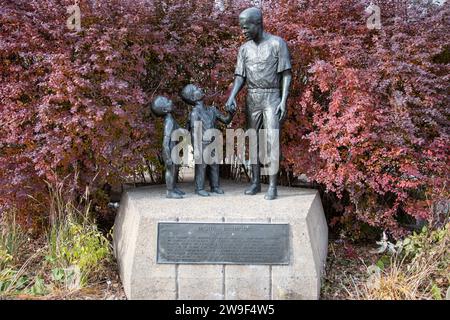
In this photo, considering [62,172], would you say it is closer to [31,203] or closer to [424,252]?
[31,203]

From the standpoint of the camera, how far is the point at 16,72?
4.11m

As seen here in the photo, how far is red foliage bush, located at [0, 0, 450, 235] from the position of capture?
3975 mm

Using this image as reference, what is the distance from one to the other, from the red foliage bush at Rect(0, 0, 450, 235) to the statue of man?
0.32m

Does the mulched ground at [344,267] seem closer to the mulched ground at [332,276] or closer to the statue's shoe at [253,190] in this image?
the mulched ground at [332,276]

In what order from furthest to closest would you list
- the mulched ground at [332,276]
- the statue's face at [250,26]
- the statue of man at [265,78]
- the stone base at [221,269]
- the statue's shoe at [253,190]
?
the statue's shoe at [253,190]
the statue of man at [265,78]
the statue's face at [250,26]
the mulched ground at [332,276]
the stone base at [221,269]

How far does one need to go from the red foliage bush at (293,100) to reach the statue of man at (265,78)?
32 cm

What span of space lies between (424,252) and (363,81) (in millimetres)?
1704

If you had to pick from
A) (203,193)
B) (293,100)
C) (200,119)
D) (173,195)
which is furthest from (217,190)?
(293,100)

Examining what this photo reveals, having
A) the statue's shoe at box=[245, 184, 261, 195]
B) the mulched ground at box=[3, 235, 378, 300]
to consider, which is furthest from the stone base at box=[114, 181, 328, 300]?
the statue's shoe at box=[245, 184, 261, 195]

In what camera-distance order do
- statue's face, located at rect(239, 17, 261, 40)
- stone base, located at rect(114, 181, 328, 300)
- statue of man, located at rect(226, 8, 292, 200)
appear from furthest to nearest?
1. statue of man, located at rect(226, 8, 292, 200)
2. statue's face, located at rect(239, 17, 261, 40)
3. stone base, located at rect(114, 181, 328, 300)

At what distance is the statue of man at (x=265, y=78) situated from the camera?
4000 millimetres

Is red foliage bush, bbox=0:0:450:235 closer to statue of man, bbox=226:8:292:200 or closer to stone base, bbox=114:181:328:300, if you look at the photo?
statue of man, bbox=226:8:292:200

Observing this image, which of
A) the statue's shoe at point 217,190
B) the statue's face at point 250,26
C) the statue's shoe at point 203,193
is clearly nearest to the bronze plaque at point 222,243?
the statue's shoe at point 203,193
